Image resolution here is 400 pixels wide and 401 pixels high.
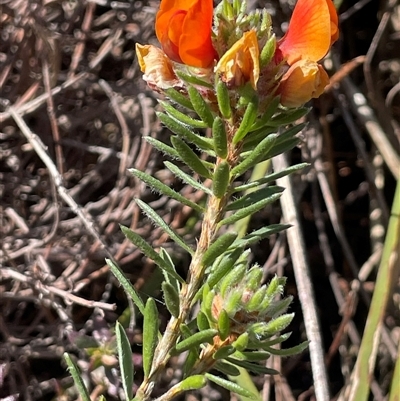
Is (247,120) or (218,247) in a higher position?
(247,120)

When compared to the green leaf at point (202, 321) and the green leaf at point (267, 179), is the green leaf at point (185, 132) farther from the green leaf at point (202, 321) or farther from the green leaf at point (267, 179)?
the green leaf at point (202, 321)

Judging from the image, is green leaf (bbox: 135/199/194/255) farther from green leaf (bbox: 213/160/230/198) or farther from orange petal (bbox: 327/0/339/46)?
orange petal (bbox: 327/0/339/46)

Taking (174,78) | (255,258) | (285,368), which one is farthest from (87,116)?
(174,78)

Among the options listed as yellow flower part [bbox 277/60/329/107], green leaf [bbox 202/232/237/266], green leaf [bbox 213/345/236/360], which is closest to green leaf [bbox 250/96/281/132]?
yellow flower part [bbox 277/60/329/107]

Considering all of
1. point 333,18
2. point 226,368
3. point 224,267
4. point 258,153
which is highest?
point 333,18

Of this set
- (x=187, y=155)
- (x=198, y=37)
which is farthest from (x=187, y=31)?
(x=187, y=155)

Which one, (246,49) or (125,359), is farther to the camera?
(125,359)

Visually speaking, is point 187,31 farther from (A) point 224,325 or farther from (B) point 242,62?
(A) point 224,325
